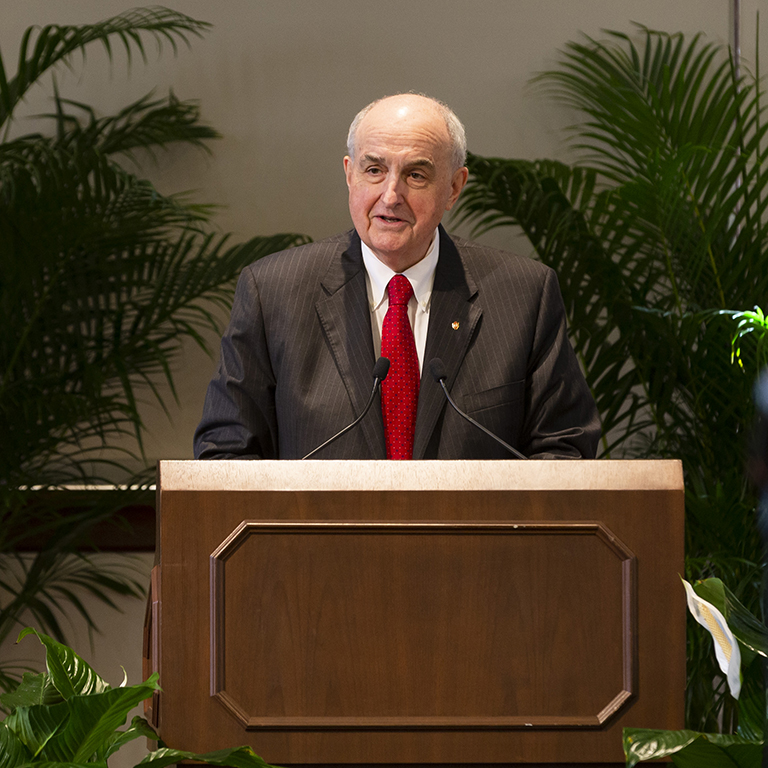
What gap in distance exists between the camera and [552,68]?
3.85 m

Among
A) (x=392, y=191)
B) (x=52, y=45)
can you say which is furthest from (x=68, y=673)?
(x=52, y=45)

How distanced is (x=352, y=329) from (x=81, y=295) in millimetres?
1687

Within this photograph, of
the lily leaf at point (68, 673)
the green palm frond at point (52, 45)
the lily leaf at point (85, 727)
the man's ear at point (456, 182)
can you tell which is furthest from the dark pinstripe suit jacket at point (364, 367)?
the green palm frond at point (52, 45)

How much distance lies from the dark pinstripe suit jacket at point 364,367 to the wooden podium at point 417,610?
511 millimetres

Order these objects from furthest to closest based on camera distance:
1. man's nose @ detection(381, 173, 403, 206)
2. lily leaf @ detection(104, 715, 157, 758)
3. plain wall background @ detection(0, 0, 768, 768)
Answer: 1. plain wall background @ detection(0, 0, 768, 768)
2. man's nose @ detection(381, 173, 403, 206)
3. lily leaf @ detection(104, 715, 157, 758)

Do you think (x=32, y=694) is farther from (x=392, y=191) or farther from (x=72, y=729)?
(x=392, y=191)

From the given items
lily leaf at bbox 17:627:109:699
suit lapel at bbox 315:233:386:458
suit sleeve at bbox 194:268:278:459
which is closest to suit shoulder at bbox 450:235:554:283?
suit lapel at bbox 315:233:386:458

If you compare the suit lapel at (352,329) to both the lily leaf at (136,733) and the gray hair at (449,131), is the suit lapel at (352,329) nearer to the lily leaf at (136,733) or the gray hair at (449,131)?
the gray hair at (449,131)

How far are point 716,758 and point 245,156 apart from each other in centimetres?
296

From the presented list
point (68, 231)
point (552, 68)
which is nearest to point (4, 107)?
point (68, 231)

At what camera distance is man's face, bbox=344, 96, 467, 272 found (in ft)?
6.64

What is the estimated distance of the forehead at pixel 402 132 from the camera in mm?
2027

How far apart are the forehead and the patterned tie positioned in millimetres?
322

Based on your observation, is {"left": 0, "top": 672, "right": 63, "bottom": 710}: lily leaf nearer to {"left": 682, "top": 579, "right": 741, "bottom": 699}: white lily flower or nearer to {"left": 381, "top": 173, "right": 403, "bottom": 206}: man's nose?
{"left": 682, "top": 579, "right": 741, "bottom": 699}: white lily flower
